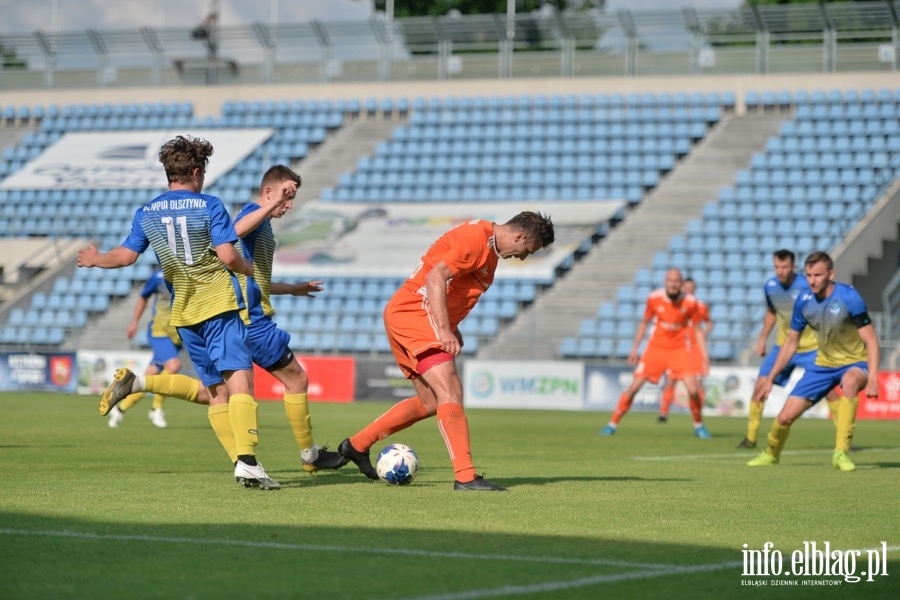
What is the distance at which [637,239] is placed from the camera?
31344 millimetres

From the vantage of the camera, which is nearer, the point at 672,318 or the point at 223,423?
the point at 223,423

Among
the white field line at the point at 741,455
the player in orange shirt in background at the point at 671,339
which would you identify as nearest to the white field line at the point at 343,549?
the white field line at the point at 741,455

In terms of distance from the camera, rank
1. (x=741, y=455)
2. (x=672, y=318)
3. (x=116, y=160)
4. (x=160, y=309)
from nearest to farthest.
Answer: (x=741, y=455) → (x=160, y=309) → (x=672, y=318) → (x=116, y=160)

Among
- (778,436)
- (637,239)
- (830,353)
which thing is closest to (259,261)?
(778,436)

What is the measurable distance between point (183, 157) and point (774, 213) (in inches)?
927

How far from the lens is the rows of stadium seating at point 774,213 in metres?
27.6

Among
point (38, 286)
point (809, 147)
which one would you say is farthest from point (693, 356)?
point (38, 286)

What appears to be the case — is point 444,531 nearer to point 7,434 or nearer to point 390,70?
point 7,434

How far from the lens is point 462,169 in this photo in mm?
34750

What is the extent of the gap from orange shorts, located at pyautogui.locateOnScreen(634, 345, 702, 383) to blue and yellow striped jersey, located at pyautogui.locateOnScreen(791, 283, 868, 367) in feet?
20.2

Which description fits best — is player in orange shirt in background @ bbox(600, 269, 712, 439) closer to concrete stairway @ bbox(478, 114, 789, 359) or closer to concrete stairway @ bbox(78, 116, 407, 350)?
concrete stairway @ bbox(478, 114, 789, 359)

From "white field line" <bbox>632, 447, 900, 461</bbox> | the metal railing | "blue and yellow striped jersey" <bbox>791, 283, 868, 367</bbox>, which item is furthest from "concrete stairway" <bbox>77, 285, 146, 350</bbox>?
"blue and yellow striped jersey" <bbox>791, 283, 868, 367</bbox>

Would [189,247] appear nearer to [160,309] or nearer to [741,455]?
[741,455]

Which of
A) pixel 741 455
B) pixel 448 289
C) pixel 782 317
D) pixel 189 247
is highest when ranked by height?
pixel 189 247
